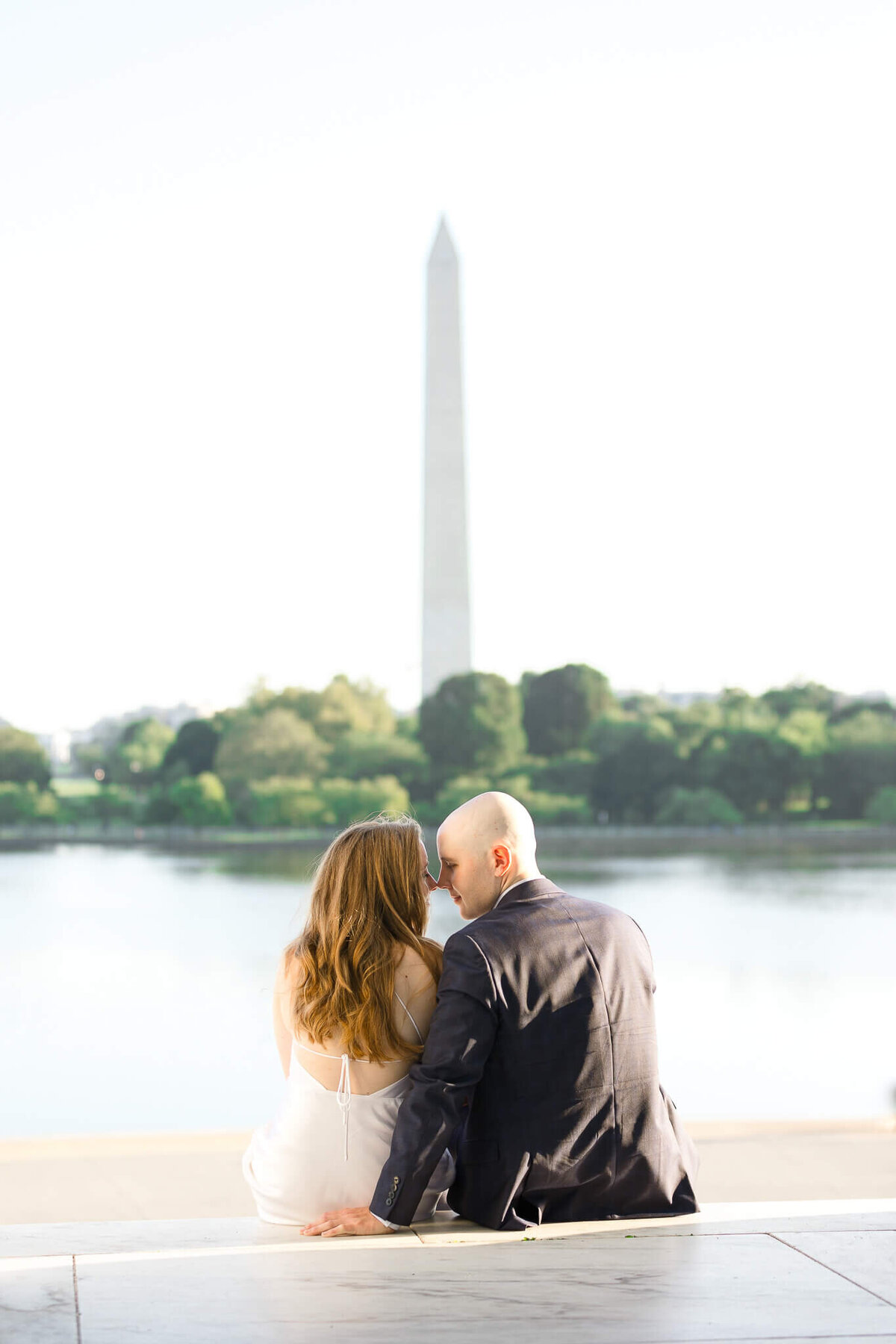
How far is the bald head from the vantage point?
2.16m

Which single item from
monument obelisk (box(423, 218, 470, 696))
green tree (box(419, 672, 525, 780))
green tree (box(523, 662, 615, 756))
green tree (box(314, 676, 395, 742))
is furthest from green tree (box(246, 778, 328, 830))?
monument obelisk (box(423, 218, 470, 696))

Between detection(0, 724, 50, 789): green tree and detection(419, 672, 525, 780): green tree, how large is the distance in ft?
36.4

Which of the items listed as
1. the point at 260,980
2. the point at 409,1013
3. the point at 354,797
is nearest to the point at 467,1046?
the point at 409,1013

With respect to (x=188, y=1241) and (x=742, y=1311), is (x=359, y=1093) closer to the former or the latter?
(x=188, y=1241)

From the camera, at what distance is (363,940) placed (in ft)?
7.01

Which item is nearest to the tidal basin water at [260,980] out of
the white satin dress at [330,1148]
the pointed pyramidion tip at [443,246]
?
the white satin dress at [330,1148]

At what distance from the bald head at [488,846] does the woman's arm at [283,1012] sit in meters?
0.27

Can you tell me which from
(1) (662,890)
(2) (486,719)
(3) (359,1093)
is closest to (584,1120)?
(3) (359,1093)

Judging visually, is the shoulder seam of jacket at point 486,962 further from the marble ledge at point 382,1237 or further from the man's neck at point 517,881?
the marble ledge at point 382,1237

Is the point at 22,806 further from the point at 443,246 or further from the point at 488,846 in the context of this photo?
the point at 488,846

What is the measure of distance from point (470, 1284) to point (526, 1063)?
12.1 inches

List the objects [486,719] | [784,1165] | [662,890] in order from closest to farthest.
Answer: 1. [784,1165]
2. [662,890]
3. [486,719]

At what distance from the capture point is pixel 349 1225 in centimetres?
220

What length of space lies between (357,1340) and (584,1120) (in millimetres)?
531
